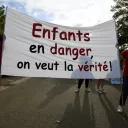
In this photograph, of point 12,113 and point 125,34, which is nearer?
point 12,113

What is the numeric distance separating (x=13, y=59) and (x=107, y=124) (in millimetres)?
2283

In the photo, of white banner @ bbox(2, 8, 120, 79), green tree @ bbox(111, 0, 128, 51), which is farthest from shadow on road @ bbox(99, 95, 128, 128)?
green tree @ bbox(111, 0, 128, 51)

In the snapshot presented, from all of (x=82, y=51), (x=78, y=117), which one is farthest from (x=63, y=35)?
(x=78, y=117)

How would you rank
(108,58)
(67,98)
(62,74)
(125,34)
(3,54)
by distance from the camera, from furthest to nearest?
(125,34) < (67,98) < (108,58) < (62,74) < (3,54)

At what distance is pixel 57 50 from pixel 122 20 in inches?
1499

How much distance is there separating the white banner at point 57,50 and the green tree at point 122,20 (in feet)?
118

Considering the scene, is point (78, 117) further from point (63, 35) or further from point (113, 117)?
point (63, 35)

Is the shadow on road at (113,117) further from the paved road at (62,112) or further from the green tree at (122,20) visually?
the green tree at (122,20)

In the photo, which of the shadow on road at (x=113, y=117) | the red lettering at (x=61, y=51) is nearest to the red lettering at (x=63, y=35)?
the red lettering at (x=61, y=51)

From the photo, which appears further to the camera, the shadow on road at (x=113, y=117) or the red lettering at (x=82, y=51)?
the red lettering at (x=82, y=51)

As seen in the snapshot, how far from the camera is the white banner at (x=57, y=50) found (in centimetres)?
543

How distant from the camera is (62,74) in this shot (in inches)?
224

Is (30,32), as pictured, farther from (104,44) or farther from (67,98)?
(67,98)

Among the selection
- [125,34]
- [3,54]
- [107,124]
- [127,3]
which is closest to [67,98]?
[107,124]
